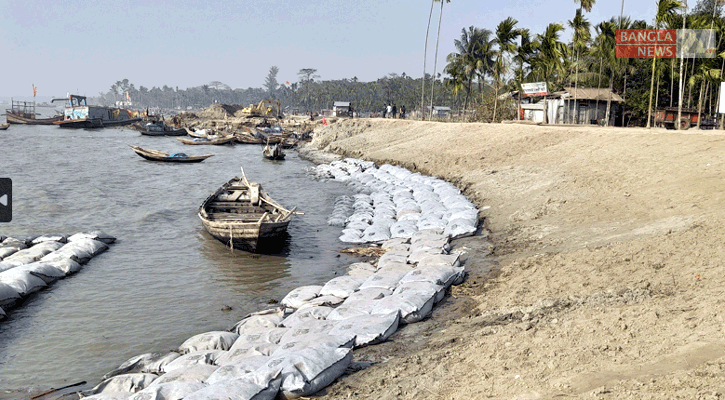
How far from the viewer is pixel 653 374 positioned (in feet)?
14.7

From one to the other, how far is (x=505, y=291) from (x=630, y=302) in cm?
200

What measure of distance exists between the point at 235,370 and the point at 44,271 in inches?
276

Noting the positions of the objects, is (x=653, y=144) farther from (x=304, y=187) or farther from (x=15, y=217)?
(x=15, y=217)

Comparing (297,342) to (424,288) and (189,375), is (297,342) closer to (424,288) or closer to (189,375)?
(189,375)

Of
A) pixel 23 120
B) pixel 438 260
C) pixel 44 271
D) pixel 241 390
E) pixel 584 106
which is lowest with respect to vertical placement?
pixel 44 271

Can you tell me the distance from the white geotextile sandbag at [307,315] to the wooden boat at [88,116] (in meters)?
68.0

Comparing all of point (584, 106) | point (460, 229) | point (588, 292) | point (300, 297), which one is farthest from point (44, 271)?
point (584, 106)

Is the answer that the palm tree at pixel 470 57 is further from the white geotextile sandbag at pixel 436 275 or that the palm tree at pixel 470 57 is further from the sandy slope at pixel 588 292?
the white geotextile sandbag at pixel 436 275

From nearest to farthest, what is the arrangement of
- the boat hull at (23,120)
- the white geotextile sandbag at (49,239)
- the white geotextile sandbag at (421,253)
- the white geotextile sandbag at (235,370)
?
the white geotextile sandbag at (235,370) < the white geotextile sandbag at (421,253) < the white geotextile sandbag at (49,239) < the boat hull at (23,120)

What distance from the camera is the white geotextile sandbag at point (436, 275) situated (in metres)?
8.40

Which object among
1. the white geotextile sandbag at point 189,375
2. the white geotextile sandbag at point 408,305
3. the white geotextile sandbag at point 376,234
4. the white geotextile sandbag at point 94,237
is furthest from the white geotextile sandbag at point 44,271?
the white geotextile sandbag at point 408,305

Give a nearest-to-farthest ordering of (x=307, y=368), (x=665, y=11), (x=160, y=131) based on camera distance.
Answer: (x=307, y=368) → (x=665, y=11) → (x=160, y=131)

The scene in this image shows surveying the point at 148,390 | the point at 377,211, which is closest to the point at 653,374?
the point at 148,390

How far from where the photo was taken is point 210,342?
22.9ft
